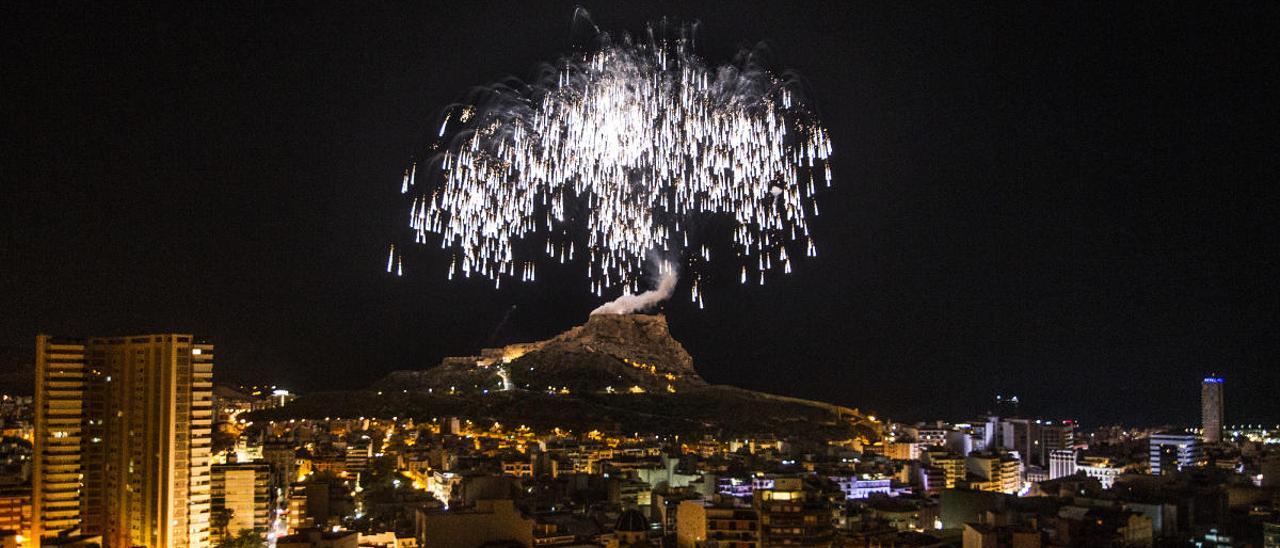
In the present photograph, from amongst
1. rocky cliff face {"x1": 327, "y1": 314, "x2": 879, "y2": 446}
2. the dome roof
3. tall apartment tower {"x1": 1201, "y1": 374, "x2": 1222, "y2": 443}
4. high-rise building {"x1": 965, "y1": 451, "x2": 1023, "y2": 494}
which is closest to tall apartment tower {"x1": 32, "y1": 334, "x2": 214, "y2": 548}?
the dome roof

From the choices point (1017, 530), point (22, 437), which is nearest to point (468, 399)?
point (22, 437)

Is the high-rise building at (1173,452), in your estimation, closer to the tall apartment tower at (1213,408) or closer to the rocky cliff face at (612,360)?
the tall apartment tower at (1213,408)

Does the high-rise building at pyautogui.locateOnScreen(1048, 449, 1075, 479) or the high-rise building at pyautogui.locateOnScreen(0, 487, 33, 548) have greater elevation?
the high-rise building at pyautogui.locateOnScreen(0, 487, 33, 548)

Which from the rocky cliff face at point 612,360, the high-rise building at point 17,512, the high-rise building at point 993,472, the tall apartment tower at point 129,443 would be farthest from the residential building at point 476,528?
the rocky cliff face at point 612,360

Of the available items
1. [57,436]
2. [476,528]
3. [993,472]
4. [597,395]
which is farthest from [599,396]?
[476,528]

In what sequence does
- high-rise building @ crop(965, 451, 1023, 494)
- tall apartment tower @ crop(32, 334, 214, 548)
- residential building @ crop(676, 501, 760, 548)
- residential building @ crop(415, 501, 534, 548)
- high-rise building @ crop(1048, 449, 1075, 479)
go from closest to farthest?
residential building @ crop(415, 501, 534, 548) → residential building @ crop(676, 501, 760, 548) → tall apartment tower @ crop(32, 334, 214, 548) → high-rise building @ crop(965, 451, 1023, 494) → high-rise building @ crop(1048, 449, 1075, 479)

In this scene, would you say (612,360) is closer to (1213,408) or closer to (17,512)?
(1213,408)

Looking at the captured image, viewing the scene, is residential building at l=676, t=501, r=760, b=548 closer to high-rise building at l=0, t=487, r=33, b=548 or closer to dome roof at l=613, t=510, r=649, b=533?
dome roof at l=613, t=510, r=649, b=533
